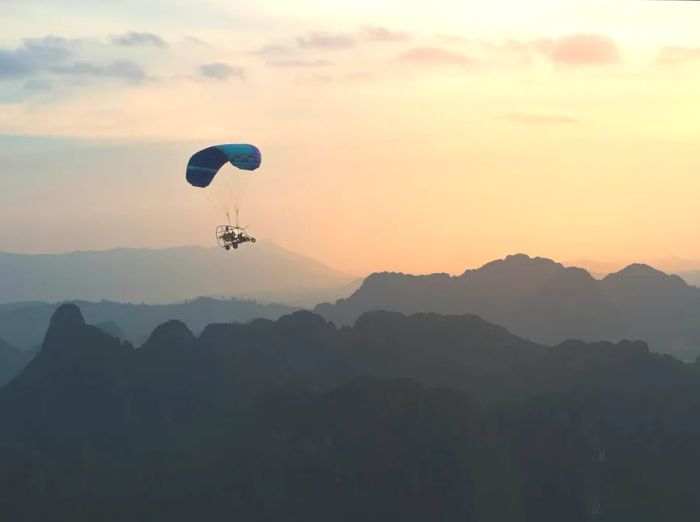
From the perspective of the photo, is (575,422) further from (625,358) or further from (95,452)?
(95,452)

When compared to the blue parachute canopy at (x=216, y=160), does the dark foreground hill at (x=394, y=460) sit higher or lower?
Answer: lower

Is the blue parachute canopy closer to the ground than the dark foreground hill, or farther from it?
farther from it

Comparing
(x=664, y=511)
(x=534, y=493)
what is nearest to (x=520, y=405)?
(x=534, y=493)

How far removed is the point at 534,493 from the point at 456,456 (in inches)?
554

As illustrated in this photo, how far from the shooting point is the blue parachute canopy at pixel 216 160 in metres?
98.2

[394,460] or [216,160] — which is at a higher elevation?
[216,160]

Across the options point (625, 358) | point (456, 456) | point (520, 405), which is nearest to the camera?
point (456, 456)

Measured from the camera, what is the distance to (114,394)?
198m

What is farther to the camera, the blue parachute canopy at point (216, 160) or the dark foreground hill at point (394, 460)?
the dark foreground hill at point (394, 460)

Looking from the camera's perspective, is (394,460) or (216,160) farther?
(394,460)

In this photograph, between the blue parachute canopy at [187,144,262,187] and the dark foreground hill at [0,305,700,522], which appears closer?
the blue parachute canopy at [187,144,262,187]

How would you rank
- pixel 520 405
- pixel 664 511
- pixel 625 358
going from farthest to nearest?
pixel 625 358 → pixel 520 405 → pixel 664 511

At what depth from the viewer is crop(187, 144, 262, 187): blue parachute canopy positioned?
322ft

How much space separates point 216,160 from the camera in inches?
3954
